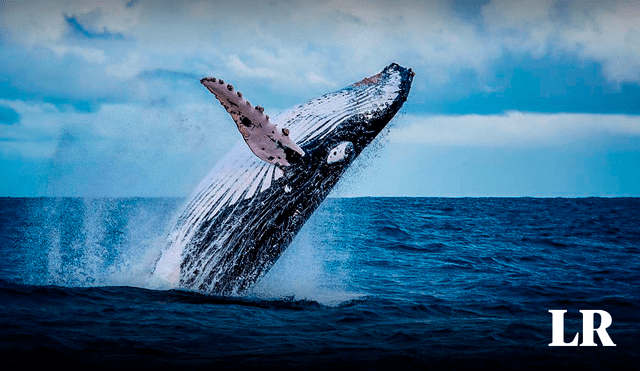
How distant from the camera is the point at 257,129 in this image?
612 centimetres

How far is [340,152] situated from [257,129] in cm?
137

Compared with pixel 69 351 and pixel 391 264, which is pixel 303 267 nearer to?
pixel 391 264

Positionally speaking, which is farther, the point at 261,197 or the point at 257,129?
the point at 261,197

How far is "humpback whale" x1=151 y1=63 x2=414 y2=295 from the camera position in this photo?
22.9 ft

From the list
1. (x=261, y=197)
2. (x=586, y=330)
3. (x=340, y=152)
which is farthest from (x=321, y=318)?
(x=586, y=330)

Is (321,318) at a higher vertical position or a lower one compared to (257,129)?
lower

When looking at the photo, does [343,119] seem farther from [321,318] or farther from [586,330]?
[586,330]

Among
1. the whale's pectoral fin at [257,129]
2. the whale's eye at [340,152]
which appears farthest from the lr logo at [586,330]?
the whale's pectoral fin at [257,129]

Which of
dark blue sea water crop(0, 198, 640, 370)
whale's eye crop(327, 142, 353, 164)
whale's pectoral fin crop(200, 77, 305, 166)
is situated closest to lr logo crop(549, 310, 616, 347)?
dark blue sea water crop(0, 198, 640, 370)

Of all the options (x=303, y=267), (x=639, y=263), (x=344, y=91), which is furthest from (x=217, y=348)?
(x=639, y=263)

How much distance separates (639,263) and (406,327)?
380 inches

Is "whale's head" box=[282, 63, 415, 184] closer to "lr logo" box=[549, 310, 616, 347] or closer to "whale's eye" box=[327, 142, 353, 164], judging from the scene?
"whale's eye" box=[327, 142, 353, 164]

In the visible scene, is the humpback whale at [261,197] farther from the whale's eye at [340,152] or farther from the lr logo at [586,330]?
the lr logo at [586,330]

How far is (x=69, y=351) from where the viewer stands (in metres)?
4.96
